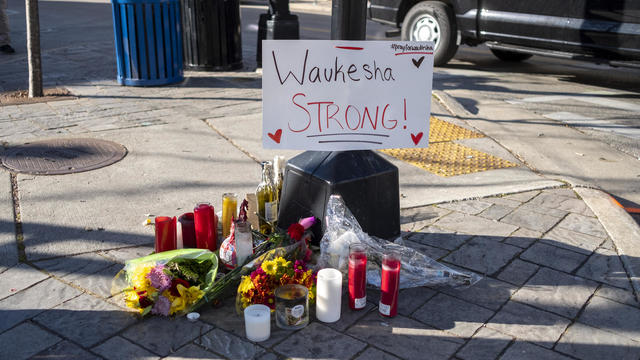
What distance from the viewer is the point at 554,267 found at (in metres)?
3.18

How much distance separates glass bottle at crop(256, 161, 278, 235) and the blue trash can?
4081 millimetres

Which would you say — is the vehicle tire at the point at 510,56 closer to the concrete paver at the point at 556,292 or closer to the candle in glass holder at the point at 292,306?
the concrete paver at the point at 556,292

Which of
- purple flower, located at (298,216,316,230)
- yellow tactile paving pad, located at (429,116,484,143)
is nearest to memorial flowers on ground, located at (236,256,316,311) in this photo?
purple flower, located at (298,216,316,230)

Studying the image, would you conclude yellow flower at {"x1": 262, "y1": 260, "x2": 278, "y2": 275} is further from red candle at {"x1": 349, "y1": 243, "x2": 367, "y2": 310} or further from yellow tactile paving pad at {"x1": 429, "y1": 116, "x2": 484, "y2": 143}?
yellow tactile paving pad at {"x1": 429, "y1": 116, "x2": 484, "y2": 143}

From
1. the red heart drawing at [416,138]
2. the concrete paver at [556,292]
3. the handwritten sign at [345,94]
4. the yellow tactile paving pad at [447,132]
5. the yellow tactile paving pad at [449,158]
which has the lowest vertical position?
the concrete paver at [556,292]

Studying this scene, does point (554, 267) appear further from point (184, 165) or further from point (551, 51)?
point (551, 51)

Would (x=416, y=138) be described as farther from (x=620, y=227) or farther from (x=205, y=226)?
(x=620, y=227)

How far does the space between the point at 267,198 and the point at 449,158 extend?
6.70ft

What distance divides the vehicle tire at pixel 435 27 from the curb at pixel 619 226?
4418 millimetres

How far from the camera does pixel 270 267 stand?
8.94ft

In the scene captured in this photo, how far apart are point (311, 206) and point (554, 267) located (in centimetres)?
139

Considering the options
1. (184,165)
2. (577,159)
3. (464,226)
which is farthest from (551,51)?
(184,165)

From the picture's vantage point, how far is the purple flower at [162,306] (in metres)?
2.66

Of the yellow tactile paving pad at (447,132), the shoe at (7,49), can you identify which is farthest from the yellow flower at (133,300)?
the shoe at (7,49)
